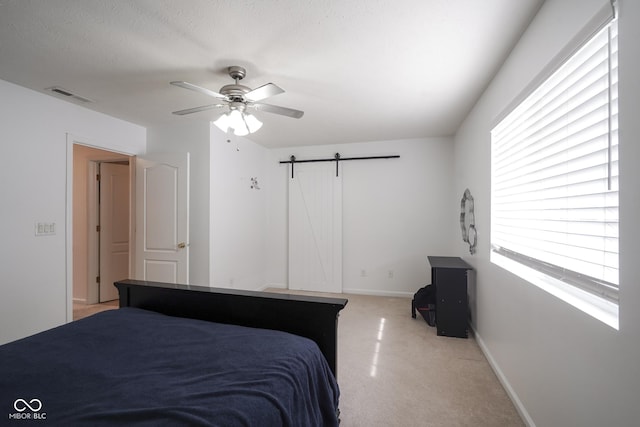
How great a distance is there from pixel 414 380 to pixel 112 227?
4634 mm

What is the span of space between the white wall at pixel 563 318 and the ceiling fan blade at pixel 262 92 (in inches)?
62.4

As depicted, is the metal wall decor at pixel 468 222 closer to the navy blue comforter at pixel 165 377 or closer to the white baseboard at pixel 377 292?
the white baseboard at pixel 377 292

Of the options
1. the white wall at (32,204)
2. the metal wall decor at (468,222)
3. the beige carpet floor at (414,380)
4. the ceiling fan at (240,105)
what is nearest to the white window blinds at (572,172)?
the metal wall decor at (468,222)

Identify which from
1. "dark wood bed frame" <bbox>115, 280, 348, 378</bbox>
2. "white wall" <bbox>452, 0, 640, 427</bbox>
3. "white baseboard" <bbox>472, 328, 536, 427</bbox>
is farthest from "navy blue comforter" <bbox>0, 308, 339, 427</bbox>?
"white baseboard" <bbox>472, 328, 536, 427</bbox>

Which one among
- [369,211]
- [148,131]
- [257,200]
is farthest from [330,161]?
[148,131]

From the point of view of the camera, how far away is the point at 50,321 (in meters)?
2.69

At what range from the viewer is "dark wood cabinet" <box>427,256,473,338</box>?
2.97 metres

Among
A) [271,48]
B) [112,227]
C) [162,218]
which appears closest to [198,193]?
[162,218]

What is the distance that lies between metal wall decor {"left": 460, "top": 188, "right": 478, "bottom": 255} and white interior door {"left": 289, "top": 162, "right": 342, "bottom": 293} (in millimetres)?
1917

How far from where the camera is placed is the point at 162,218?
3.41 m

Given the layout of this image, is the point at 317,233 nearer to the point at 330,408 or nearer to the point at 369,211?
the point at 369,211

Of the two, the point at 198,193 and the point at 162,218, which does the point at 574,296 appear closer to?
the point at 198,193

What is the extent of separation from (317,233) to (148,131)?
288cm

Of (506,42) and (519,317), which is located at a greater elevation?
(506,42)
